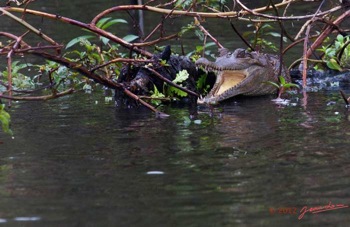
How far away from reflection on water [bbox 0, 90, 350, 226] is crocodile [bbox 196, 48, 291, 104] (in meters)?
0.74

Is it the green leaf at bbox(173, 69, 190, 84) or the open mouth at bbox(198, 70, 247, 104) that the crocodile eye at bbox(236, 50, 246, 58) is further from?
the green leaf at bbox(173, 69, 190, 84)

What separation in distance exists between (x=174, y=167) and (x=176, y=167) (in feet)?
0.05

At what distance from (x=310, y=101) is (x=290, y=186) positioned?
361cm

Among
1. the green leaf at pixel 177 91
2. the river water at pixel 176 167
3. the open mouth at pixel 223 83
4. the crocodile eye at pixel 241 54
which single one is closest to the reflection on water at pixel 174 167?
the river water at pixel 176 167

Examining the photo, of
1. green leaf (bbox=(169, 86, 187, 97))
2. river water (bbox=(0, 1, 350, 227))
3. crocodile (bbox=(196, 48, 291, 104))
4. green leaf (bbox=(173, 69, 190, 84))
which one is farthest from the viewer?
crocodile (bbox=(196, 48, 291, 104))

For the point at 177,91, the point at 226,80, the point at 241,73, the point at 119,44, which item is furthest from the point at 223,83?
the point at 119,44

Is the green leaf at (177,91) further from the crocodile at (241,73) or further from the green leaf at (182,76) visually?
the crocodile at (241,73)

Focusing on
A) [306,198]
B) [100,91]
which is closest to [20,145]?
[306,198]

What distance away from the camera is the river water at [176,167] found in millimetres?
4410

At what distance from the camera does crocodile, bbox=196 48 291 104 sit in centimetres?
875

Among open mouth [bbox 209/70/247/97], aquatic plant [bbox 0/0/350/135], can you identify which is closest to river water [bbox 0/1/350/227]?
aquatic plant [bbox 0/0/350/135]

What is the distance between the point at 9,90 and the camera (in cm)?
567

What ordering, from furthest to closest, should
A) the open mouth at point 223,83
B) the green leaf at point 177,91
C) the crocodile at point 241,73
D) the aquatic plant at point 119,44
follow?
the crocodile at point 241,73 < the open mouth at point 223,83 < the green leaf at point 177,91 < the aquatic plant at point 119,44

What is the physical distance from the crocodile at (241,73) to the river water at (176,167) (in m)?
0.66
